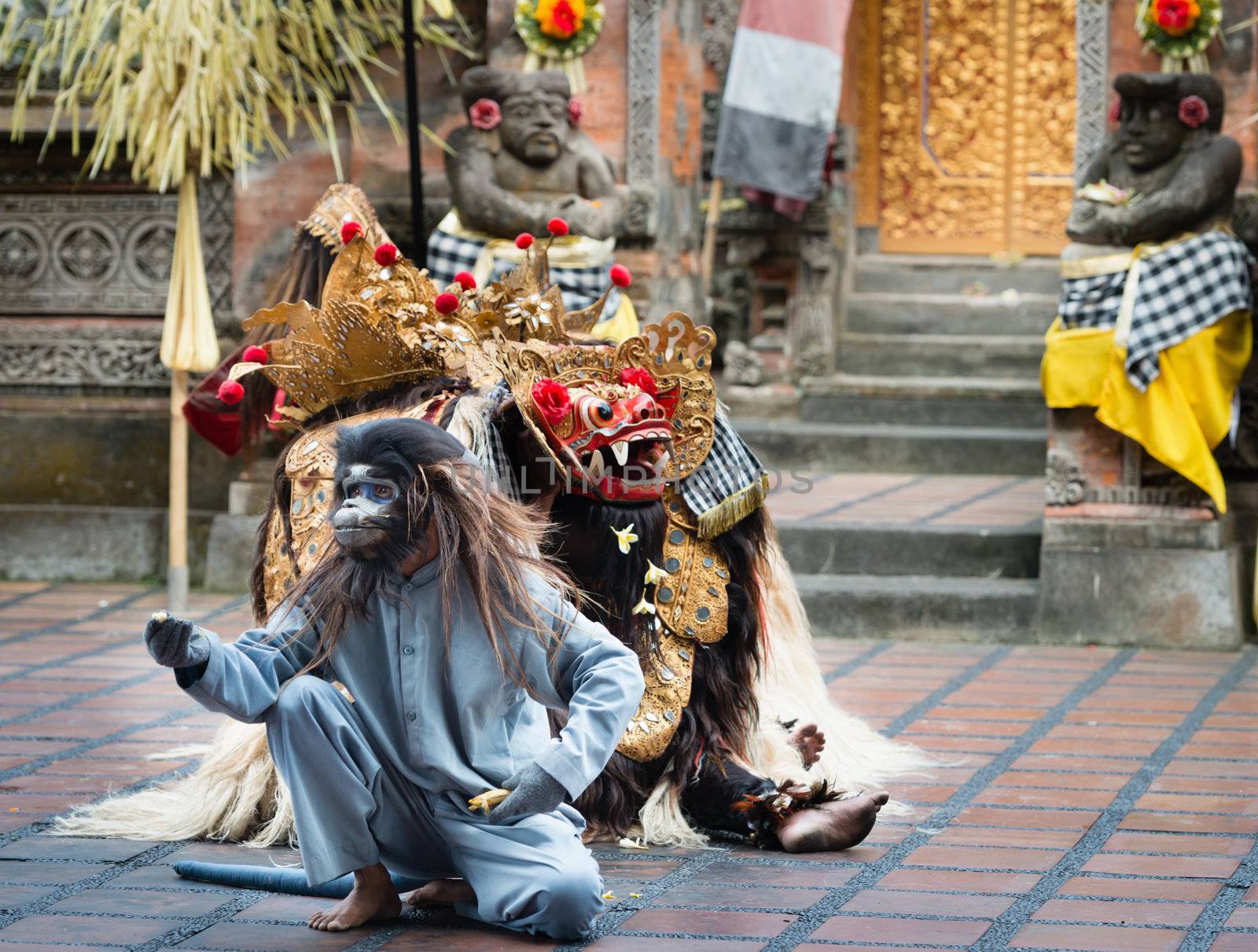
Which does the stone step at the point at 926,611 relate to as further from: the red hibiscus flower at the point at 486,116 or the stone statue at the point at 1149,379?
the red hibiscus flower at the point at 486,116

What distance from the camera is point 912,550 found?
7.18 meters

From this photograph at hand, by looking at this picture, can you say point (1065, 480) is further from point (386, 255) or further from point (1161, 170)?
point (386, 255)

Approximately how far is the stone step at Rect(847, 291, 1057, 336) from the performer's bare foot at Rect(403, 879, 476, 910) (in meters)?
6.62

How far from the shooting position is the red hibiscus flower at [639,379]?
4355 mm

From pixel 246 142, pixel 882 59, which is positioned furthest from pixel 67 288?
Answer: pixel 882 59

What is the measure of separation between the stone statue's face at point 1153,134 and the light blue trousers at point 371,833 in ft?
13.2

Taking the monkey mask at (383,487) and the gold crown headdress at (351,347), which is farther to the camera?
the gold crown headdress at (351,347)

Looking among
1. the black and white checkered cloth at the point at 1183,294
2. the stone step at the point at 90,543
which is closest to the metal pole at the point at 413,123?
the stone step at the point at 90,543

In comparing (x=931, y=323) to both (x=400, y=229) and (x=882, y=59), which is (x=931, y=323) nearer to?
(x=882, y=59)

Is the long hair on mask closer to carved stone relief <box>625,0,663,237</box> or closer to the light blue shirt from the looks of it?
the light blue shirt

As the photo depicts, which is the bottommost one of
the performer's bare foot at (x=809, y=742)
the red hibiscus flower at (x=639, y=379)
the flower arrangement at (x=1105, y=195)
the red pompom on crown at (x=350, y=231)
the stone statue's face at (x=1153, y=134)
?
the performer's bare foot at (x=809, y=742)

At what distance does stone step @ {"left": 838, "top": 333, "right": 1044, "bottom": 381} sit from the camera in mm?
9516

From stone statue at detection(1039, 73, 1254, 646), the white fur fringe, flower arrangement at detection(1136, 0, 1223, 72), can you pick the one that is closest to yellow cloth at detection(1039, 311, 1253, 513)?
stone statue at detection(1039, 73, 1254, 646)

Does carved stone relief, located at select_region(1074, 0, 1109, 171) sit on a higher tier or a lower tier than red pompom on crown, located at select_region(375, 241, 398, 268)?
higher
